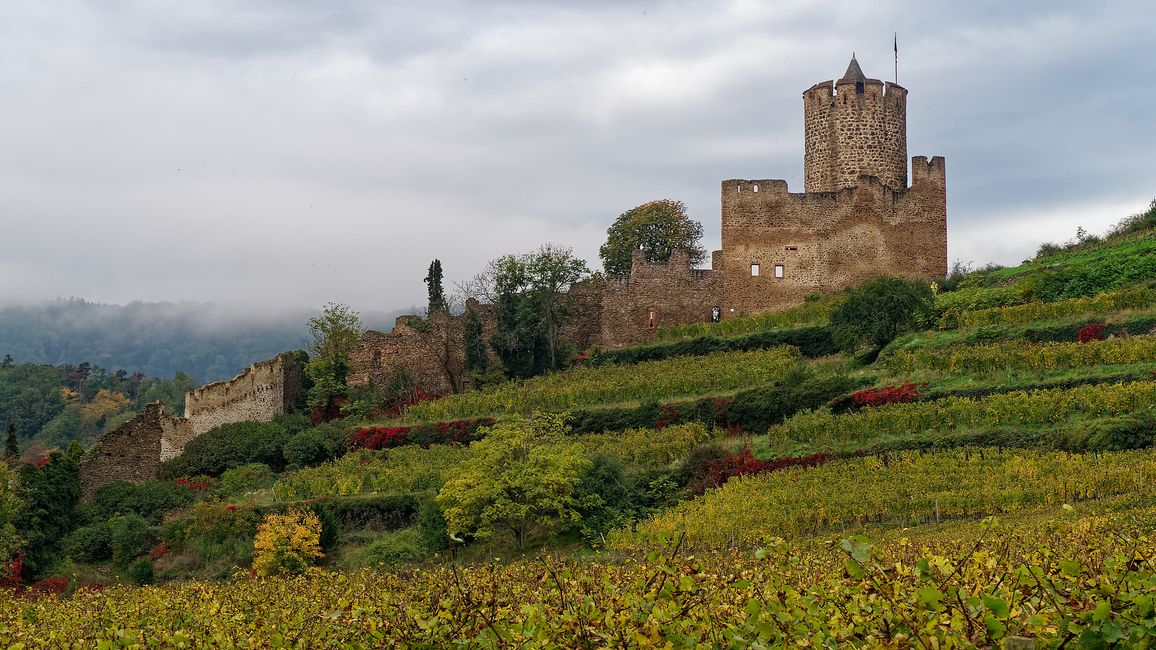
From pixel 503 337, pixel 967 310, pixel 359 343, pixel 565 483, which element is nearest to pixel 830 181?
pixel 967 310

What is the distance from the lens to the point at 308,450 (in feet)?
123

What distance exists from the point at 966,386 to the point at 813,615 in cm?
2401

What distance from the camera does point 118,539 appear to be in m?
31.6

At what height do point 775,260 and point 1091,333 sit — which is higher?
point 775,260

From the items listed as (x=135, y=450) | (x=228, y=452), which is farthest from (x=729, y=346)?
(x=135, y=450)

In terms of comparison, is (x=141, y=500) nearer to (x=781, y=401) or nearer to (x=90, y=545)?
(x=90, y=545)

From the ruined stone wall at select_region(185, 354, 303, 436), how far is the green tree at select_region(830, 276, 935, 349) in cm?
1751

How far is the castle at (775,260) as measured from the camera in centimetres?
4209

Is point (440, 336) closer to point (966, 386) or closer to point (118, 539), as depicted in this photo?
point (118, 539)

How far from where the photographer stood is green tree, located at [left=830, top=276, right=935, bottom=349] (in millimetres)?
35938

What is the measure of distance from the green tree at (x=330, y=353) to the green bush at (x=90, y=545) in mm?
10825

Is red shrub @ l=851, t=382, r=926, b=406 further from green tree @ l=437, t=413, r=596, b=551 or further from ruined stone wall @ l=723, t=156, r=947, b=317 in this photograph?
Answer: ruined stone wall @ l=723, t=156, r=947, b=317

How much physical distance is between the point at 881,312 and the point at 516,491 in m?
12.6

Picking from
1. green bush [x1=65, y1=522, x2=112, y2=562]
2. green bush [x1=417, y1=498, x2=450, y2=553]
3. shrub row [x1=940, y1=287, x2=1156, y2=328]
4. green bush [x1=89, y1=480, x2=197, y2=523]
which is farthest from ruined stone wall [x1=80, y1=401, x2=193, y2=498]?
shrub row [x1=940, y1=287, x2=1156, y2=328]
